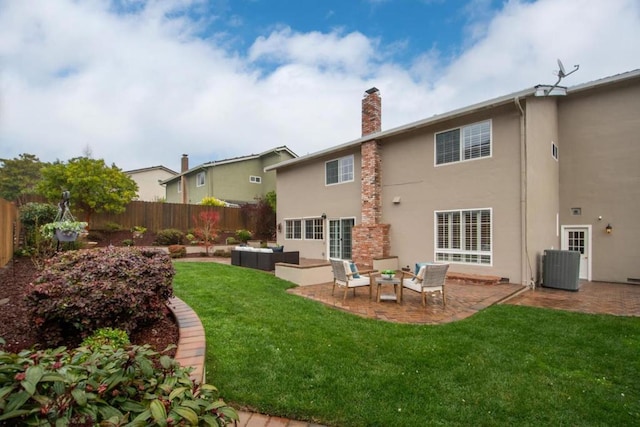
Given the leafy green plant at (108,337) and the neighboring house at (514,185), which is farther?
the neighboring house at (514,185)

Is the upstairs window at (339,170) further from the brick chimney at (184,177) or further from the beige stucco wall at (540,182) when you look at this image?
the brick chimney at (184,177)

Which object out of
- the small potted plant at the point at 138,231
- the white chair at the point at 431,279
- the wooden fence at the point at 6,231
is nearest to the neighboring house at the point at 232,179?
the small potted plant at the point at 138,231

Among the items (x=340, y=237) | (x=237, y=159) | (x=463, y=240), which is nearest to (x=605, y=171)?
(x=463, y=240)

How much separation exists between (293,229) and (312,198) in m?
2.30

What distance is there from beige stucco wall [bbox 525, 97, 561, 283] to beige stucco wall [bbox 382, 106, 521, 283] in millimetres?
340

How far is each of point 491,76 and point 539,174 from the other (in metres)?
5.84

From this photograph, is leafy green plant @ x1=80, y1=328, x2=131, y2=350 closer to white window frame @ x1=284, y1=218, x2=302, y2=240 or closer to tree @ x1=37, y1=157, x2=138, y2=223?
white window frame @ x1=284, y1=218, x2=302, y2=240

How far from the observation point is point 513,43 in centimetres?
A: 1099

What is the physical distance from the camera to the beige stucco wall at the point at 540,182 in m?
9.30

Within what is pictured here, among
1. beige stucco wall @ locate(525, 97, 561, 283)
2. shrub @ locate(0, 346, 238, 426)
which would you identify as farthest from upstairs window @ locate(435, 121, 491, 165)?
shrub @ locate(0, 346, 238, 426)

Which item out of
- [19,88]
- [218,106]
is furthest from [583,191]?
[19,88]

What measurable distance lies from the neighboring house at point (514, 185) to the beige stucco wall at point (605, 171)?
0.03 meters

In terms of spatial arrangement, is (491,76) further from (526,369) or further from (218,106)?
(526,369)

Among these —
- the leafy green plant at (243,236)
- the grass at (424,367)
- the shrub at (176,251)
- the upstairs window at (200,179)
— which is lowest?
the grass at (424,367)
